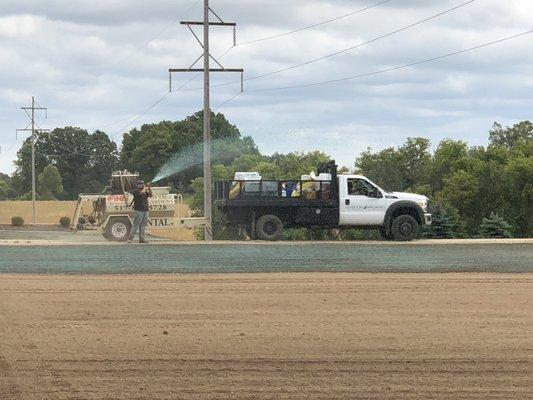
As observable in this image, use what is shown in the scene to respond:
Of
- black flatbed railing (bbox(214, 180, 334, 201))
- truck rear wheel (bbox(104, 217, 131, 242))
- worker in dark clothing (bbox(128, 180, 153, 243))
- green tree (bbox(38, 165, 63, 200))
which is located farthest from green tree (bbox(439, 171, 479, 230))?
green tree (bbox(38, 165, 63, 200))

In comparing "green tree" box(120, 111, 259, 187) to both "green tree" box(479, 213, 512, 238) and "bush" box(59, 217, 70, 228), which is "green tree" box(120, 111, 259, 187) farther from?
"green tree" box(479, 213, 512, 238)

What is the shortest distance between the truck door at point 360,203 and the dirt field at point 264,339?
414 inches

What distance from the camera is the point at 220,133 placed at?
9319 centimetres

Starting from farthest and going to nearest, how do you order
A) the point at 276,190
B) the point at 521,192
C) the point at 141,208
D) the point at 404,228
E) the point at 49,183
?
1. the point at 49,183
2. the point at 521,192
3. the point at 404,228
4. the point at 276,190
5. the point at 141,208

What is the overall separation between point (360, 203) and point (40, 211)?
64.9 m

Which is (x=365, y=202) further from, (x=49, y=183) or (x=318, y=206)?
(x=49, y=183)

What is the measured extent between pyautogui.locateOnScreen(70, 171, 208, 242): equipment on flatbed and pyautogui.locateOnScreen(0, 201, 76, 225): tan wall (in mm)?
52894

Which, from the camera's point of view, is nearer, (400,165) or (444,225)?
(444,225)

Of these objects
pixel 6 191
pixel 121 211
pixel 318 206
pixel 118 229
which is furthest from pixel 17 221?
pixel 318 206

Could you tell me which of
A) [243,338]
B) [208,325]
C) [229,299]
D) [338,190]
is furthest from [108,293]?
[338,190]

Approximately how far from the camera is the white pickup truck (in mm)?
30891

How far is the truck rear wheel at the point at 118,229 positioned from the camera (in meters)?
31.9

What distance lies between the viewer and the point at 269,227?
3103 centimetres

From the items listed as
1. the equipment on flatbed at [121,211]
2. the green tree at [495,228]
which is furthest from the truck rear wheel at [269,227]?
the green tree at [495,228]
